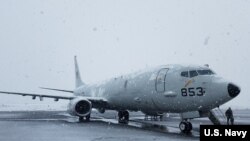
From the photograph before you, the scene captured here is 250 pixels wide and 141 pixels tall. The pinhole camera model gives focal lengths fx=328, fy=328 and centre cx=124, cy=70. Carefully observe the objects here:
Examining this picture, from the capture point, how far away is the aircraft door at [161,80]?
1696cm

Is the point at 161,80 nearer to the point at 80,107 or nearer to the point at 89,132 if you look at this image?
the point at 89,132

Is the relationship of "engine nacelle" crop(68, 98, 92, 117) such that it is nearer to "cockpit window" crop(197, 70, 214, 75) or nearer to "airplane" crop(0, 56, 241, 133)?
"airplane" crop(0, 56, 241, 133)

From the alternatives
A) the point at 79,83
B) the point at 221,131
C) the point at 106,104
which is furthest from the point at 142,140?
the point at 79,83

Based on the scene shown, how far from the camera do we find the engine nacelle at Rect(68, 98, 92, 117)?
2233 centimetres

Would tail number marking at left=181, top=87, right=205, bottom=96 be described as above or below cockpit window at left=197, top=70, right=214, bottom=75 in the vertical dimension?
below

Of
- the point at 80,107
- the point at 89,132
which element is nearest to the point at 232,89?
the point at 89,132

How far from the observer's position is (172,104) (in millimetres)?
16125

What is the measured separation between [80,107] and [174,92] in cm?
885

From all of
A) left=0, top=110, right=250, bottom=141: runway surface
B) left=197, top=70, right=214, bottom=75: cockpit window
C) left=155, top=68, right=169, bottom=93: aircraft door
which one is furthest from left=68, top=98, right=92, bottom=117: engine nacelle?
left=197, top=70, right=214, bottom=75: cockpit window

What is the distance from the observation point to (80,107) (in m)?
22.8

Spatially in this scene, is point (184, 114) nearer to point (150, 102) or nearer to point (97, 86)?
point (150, 102)

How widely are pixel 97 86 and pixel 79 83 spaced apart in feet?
40.0

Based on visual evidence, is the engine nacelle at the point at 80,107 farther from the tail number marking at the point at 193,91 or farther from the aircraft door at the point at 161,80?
the tail number marking at the point at 193,91

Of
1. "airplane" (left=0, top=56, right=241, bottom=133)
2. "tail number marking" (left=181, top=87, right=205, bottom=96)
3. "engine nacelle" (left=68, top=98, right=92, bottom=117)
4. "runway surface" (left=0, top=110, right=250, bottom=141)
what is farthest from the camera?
"engine nacelle" (left=68, top=98, right=92, bottom=117)
